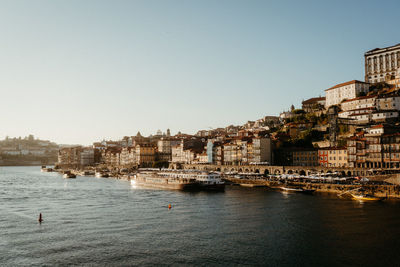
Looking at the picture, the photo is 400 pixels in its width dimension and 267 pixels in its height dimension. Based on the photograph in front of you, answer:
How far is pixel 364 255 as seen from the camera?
2545 cm

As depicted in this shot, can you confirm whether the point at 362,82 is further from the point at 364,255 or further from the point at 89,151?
the point at 89,151

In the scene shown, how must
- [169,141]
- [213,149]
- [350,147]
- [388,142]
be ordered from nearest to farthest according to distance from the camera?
[388,142], [350,147], [213,149], [169,141]

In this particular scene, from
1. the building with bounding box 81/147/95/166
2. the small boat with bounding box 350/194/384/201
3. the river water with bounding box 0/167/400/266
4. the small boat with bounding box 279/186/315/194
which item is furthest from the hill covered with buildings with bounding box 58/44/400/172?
the building with bounding box 81/147/95/166

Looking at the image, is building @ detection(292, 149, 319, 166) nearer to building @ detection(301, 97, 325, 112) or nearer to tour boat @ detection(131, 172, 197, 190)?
tour boat @ detection(131, 172, 197, 190)

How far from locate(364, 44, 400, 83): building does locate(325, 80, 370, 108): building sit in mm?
7417

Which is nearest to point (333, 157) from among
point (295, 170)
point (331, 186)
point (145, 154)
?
point (295, 170)

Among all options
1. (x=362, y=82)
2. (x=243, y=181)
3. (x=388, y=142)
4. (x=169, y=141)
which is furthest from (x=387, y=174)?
(x=169, y=141)

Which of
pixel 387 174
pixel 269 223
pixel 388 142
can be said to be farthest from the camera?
pixel 388 142

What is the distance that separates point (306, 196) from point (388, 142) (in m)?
20.5

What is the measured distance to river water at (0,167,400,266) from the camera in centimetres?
2508

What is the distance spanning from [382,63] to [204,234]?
9391 cm

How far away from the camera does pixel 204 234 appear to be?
31.4m

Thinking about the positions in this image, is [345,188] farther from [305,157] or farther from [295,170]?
[305,157]

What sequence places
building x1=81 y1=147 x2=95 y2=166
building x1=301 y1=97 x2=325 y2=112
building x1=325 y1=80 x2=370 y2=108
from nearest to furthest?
building x1=325 y1=80 x2=370 y2=108
building x1=301 y1=97 x2=325 y2=112
building x1=81 y1=147 x2=95 y2=166
